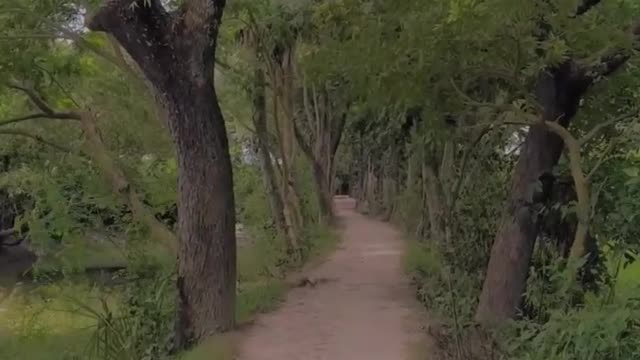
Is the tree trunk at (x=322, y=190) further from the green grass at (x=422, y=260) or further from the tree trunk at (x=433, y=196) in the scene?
the tree trunk at (x=433, y=196)

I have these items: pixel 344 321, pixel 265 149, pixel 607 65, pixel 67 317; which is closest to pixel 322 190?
pixel 265 149

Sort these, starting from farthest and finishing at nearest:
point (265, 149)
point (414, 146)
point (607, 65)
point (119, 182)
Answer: point (265, 149) < point (414, 146) < point (119, 182) < point (607, 65)

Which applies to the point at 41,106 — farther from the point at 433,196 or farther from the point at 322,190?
the point at 322,190

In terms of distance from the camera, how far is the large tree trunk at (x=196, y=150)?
9.55 m

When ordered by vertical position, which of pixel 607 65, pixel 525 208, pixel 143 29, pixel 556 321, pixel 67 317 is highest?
pixel 143 29

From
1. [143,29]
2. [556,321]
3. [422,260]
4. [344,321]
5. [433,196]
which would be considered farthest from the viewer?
[433,196]

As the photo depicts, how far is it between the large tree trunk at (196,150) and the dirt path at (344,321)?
738mm

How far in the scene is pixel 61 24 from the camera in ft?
38.5

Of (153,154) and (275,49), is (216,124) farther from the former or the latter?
(275,49)

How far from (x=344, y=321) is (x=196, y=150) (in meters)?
3.22

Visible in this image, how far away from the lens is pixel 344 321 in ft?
38.3

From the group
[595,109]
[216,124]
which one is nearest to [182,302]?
[216,124]

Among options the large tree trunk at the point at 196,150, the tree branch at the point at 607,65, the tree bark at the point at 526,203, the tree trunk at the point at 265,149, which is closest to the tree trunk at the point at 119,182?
the large tree trunk at the point at 196,150

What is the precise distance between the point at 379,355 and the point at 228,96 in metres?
13.2
